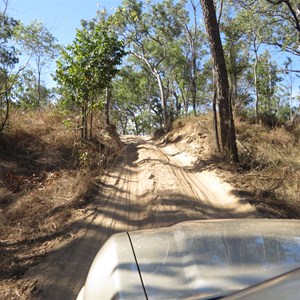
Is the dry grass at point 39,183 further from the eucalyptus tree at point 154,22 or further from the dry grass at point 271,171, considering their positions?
the eucalyptus tree at point 154,22

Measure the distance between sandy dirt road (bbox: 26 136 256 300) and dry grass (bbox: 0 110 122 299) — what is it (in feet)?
1.05

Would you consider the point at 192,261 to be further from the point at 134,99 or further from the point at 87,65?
the point at 134,99

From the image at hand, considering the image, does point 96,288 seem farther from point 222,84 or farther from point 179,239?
point 222,84

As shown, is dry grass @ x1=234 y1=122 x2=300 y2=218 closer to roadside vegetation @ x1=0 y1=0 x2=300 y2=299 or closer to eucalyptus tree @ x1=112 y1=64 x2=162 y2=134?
roadside vegetation @ x1=0 y1=0 x2=300 y2=299

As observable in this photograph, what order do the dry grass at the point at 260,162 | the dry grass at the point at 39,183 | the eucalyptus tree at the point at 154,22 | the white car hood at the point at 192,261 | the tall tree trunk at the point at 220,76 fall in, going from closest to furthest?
the white car hood at the point at 192,261, the dry grass at the point at 39,183, the dry grass at the point at 260,162, the tall tree trunk at the point at 220,76, the eucalyptus tree at the point at 154,22

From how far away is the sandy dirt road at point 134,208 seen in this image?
4605 mm

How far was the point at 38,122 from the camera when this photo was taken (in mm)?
12539

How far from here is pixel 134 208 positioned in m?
6.97

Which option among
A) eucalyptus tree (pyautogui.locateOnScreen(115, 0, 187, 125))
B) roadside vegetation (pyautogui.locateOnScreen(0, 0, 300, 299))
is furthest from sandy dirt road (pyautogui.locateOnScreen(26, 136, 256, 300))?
eucalyptus tree (pyautogui.locateOnScreen(115, 0, 187, 125))

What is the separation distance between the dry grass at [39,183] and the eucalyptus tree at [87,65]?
0.91 meters

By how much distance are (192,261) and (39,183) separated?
7466 mm

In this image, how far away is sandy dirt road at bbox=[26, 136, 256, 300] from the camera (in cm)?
461

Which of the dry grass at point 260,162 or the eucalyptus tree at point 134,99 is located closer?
the dry grass at point 260,162

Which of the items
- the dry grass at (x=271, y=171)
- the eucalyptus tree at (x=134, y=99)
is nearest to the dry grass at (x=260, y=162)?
the dry grass at (x=271, y=171)
